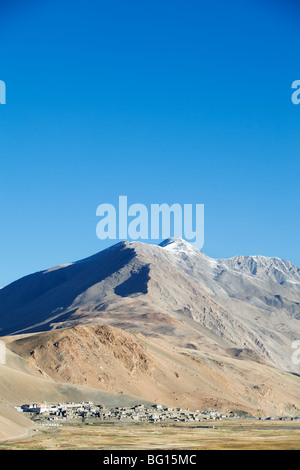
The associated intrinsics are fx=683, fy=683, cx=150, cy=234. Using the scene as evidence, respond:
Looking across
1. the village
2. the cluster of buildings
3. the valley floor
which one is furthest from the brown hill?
the valley floor

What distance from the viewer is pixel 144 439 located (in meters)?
88.4

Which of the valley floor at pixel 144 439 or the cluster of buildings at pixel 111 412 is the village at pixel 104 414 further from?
the valley floor at pixel 144 439

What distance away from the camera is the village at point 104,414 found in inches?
4471

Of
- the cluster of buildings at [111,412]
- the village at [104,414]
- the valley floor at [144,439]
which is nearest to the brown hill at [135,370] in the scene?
the village at [104,414]

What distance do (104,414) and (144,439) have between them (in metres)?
36.2

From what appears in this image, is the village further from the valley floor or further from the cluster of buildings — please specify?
the valley floor

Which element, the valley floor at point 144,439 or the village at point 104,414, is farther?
the village at point 104,414

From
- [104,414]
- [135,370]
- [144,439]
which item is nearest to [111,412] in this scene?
[104,414]

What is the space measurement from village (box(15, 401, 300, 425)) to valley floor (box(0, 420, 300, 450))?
6.06 m

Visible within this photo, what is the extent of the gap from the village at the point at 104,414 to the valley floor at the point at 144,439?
6.06 m

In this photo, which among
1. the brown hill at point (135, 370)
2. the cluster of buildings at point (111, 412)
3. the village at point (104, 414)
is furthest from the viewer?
the brown hill at point (135, 370)

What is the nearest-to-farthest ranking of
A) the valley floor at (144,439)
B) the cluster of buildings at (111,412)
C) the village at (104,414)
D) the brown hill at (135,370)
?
1. the valley floor at (144,439)
2. the village at (104,414)
3. the cluster of buildings at (111,412)
4. the brown hill at (135,370)

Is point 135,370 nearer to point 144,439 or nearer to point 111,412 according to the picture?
point 111,412
